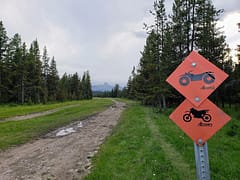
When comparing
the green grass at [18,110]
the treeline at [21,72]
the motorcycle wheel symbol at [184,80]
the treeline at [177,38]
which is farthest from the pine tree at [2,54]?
the motorcycle wheel symbol at [184,80]

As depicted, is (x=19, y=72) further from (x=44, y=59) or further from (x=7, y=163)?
(x=7, y=163)

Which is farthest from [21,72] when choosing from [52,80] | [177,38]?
[177,38]

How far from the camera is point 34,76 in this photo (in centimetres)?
4656

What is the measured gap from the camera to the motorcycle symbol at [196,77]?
113 inches

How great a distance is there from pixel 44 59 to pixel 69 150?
5194 cm

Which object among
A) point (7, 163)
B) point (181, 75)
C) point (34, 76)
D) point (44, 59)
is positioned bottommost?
point (7, 163)

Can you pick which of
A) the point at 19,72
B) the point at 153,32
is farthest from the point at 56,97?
the point at 153,32

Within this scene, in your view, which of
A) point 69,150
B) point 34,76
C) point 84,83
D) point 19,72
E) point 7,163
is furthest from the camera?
point 84,83

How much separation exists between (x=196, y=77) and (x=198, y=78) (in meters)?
Result: 0.03

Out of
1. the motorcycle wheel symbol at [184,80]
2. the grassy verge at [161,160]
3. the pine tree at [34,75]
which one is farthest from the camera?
the pine tree at [34,75]

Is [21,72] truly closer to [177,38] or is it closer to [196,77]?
[177,38]

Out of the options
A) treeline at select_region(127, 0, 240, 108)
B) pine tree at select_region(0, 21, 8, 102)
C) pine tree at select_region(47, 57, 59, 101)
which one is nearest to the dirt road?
treeline at select_region(127, 0, 240, 108)

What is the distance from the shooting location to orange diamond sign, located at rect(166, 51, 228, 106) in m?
2.85

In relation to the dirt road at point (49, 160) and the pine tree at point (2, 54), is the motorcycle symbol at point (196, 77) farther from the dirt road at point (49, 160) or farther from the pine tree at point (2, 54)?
the pine tree at point (2, 54)
